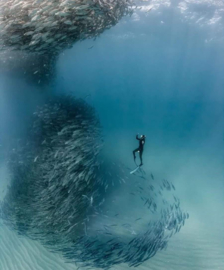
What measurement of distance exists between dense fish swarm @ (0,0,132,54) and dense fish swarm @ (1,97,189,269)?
3630 mm

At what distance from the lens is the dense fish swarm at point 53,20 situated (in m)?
7.24

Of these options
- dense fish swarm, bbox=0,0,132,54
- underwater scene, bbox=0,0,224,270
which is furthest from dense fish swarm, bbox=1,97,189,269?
dense fish swarm, bbox=0,0,132,54

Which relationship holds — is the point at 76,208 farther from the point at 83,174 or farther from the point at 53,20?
the point at 53,20

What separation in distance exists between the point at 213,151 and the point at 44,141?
2548 cm

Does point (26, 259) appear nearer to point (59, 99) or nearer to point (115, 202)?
point (115, 202)

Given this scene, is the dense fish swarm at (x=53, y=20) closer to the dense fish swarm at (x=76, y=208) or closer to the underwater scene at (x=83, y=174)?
the underwater scene at (x=83, y=174)

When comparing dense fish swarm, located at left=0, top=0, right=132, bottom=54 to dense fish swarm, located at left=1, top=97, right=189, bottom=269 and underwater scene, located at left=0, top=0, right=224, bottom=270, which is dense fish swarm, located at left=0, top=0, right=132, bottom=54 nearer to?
underwater scene, located at left=0, top=0, right=224, bottom=270

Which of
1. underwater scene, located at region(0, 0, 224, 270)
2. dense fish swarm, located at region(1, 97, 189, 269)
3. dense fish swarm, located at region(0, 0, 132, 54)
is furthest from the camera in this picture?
dense fish swarm, located at region(1, 97, 189, 269)

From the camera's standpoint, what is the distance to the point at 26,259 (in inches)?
371

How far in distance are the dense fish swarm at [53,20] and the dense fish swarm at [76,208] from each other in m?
3.63

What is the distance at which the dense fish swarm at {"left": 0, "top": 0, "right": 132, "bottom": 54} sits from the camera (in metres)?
7.24

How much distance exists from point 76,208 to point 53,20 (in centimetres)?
663

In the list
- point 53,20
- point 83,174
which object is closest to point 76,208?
point 83,174

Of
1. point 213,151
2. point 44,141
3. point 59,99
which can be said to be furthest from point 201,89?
point 44,141
